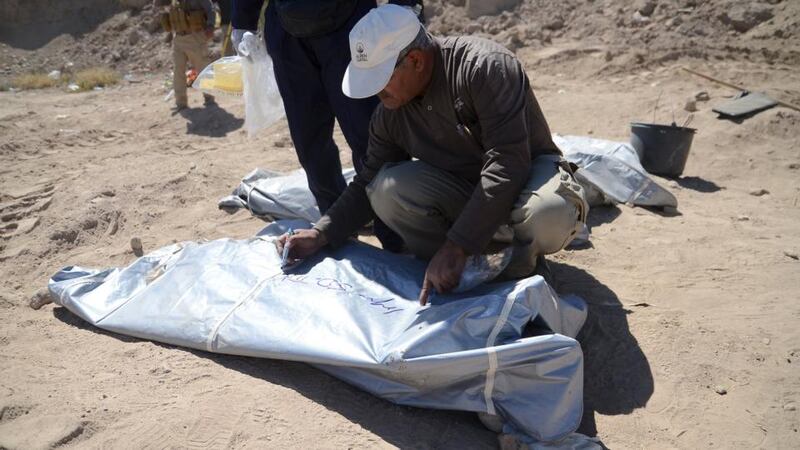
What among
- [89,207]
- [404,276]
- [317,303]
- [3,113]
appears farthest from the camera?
[3,113]

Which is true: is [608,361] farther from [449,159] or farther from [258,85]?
[258,85]

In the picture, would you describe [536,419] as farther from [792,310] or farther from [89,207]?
[89,207]

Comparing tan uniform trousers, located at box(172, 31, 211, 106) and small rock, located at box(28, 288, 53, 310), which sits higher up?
tan uniform trousers, located at box(172, 31, 211, 106)

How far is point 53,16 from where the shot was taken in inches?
422

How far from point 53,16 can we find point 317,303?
1088 centimetres

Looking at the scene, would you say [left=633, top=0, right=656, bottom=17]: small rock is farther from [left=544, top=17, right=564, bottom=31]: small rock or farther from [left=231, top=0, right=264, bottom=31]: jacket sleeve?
[left=231, top=0, right=264, bottom=31]: jacket sleeve

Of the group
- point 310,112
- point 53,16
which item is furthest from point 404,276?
point 53,16

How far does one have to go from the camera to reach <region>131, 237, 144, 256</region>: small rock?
3031mm

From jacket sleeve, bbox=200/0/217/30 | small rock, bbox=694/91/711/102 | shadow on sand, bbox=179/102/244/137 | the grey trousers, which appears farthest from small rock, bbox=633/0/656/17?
the grey trousers

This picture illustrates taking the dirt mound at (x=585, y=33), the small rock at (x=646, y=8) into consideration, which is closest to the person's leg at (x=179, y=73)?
the dirt mound at (x=585, y=33)

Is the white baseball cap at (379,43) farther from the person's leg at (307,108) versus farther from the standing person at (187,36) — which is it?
the standing person at (187,36)

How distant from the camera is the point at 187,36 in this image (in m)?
6.06

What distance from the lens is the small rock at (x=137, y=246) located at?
9.95ft

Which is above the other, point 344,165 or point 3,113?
point 3,113
